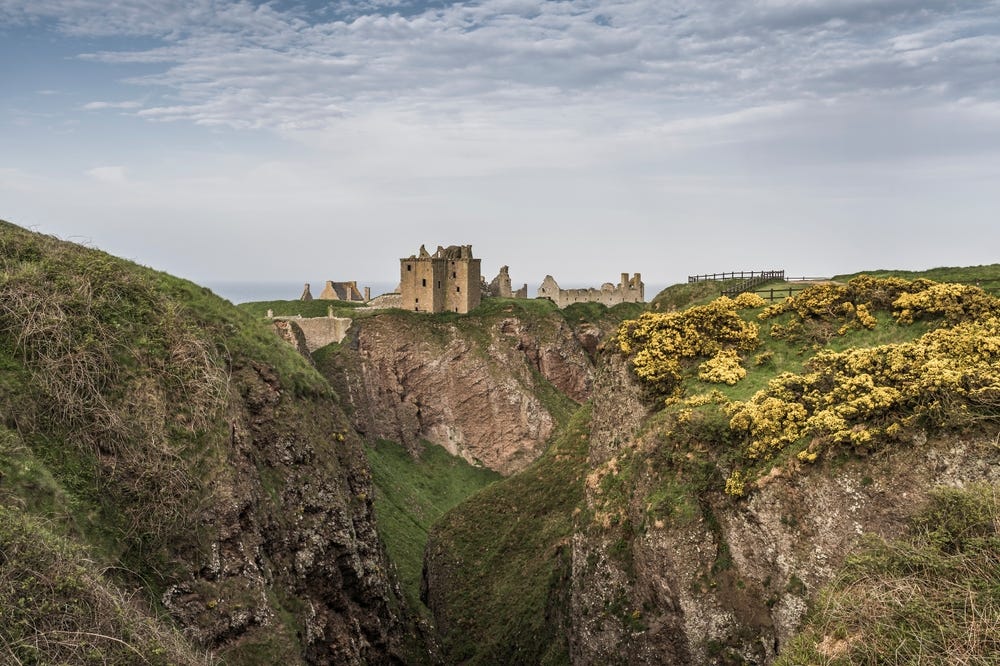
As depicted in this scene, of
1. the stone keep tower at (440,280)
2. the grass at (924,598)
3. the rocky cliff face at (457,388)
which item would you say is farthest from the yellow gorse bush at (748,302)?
the stone keep tower at (440,280)

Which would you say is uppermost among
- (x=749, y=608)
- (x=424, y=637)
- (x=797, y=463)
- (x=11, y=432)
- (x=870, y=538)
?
(x=11, y=432)

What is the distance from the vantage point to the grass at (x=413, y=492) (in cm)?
5156

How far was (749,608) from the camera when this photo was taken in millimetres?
22266

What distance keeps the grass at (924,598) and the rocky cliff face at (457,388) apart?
2501 inches

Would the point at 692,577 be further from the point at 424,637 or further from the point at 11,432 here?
the point at 11,432

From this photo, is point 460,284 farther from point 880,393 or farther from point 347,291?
point 880,393

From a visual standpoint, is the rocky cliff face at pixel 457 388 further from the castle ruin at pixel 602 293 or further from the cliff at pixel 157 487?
the cliff at pixel 157 487

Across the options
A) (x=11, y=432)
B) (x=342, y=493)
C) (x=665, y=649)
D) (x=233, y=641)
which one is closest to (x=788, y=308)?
(x=665, y=649)

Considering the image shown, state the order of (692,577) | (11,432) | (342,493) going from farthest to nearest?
(342,493), (692,577), (11,432)

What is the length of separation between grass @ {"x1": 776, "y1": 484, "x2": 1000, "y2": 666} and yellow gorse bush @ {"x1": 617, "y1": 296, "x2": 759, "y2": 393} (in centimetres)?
1271

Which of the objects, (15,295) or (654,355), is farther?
(654,355)

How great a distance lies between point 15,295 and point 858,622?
2491 cm

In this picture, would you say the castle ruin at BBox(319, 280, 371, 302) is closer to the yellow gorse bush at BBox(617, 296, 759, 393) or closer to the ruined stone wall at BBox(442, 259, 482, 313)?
the ruined stone wall at BBox(442, 259, 482, 313)

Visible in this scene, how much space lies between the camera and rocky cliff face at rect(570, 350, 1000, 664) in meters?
20.1
